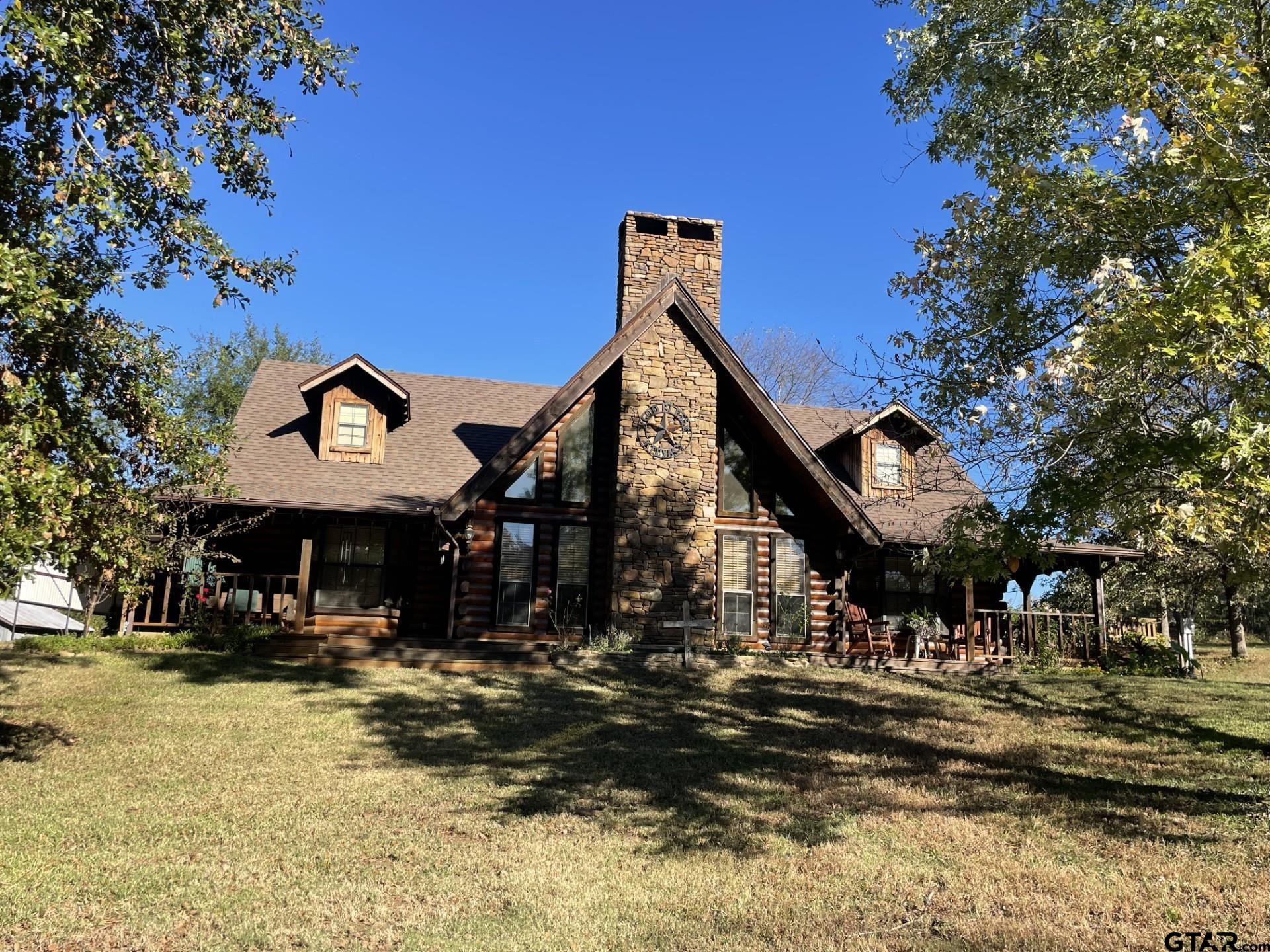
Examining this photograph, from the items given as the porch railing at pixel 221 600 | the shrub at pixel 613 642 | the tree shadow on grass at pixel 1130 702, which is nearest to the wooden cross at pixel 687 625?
the shrub at pixel 613 642

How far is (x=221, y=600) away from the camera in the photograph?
19.3m

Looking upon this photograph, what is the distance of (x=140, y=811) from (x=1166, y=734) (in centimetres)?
1296

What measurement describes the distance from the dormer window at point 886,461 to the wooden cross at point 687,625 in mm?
6748

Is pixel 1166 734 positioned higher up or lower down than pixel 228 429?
lower down

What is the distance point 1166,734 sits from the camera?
527 inches

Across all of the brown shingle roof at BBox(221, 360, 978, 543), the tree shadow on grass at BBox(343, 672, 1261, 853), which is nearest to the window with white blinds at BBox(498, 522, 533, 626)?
the brown shingle roof at BBox(221, 360, 978, 543)

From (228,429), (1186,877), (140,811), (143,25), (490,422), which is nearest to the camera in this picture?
(1186,877)

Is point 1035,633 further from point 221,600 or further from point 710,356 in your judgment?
point 221,600

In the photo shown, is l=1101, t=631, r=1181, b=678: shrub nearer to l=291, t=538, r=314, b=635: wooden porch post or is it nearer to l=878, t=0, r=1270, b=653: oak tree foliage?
l=878, t=0, r=1270, b=653: oak tree foliage

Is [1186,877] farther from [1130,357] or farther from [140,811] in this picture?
[140,811]

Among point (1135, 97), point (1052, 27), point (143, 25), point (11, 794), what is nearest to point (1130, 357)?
point (1135, 97)

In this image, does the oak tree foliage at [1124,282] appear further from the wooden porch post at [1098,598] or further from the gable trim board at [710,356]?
the wooden porch post at [1098,598]

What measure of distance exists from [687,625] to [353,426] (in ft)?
29.1

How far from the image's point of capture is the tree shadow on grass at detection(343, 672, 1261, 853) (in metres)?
9.46
